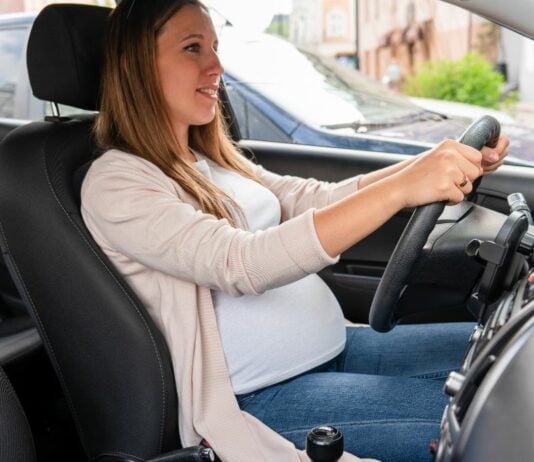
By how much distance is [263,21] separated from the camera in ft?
7.97

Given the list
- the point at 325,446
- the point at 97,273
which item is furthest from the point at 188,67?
the point at 325,446

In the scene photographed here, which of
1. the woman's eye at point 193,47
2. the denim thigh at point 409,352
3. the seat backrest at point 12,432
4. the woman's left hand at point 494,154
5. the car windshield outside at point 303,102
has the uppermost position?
the woman's eye at point 193,47

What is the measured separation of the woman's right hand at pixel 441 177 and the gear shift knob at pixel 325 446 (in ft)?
1.14

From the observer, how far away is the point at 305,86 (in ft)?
9.03

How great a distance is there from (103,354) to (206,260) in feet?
0.93

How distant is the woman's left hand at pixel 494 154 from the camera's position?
1626 millimetres

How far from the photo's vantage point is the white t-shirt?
1.55 metres

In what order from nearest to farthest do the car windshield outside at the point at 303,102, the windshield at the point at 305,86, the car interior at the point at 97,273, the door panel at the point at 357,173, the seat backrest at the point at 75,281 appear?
1. the car interior at the point at 97,273
2. the seat backrest at the point at 75,281
3. the door panel at the point at 357,173
4. the car windshield outside at the point at 303,102
5. the windshield at the point at 305,86

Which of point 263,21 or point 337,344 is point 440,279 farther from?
point 263,21

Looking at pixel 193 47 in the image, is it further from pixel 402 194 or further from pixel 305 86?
pixel 305 86

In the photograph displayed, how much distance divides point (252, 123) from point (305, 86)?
0.81 ft

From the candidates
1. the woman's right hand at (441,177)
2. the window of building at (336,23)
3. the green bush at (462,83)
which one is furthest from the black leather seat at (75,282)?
the green bush at (462,83)

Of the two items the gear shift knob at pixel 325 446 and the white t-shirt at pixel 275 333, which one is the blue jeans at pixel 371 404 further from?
the gear shift knob at pixel 325 446

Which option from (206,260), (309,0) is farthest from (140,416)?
(309,0)
